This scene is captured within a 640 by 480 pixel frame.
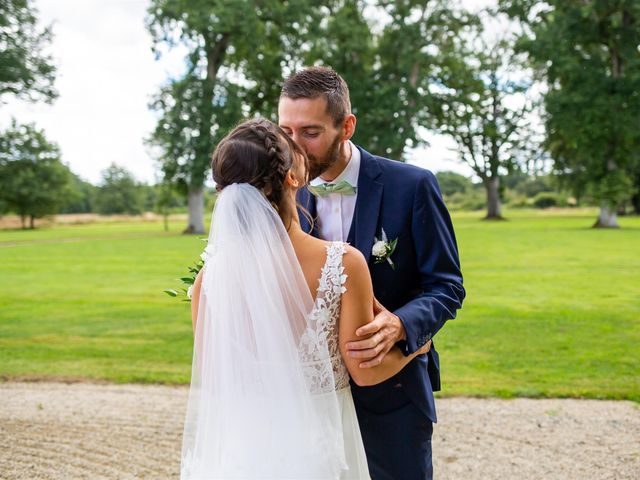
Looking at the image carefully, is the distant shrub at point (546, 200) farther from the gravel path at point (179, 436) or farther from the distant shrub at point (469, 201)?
the gravel path at point (179, 436)

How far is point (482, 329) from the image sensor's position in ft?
35.6

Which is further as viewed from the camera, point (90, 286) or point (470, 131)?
point (470, 131)

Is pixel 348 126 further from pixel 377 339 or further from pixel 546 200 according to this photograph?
pixel 546 200

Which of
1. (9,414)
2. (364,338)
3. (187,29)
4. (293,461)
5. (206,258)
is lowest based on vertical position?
(9,414)

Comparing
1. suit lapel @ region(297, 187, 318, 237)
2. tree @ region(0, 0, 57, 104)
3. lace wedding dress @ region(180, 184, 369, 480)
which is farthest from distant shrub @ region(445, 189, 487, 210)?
lace wedding dress @ region(180, 184, 369, 480)

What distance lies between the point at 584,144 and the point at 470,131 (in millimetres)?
14682

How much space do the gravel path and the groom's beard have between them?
3109 millimetres

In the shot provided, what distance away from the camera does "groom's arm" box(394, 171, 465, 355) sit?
271 centimetres

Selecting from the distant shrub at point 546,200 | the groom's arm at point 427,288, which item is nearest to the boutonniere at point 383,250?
the groom's arm at point 427,288

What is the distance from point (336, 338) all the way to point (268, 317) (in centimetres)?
31

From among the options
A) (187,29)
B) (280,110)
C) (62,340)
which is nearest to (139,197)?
(187,29)

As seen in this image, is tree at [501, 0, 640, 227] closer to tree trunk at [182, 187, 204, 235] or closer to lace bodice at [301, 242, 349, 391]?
tree trunk at [182, 187, 204, 235]

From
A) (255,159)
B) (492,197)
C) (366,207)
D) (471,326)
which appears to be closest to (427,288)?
(366,207)

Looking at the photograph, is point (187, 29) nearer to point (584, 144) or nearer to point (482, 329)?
point (584, 144)
